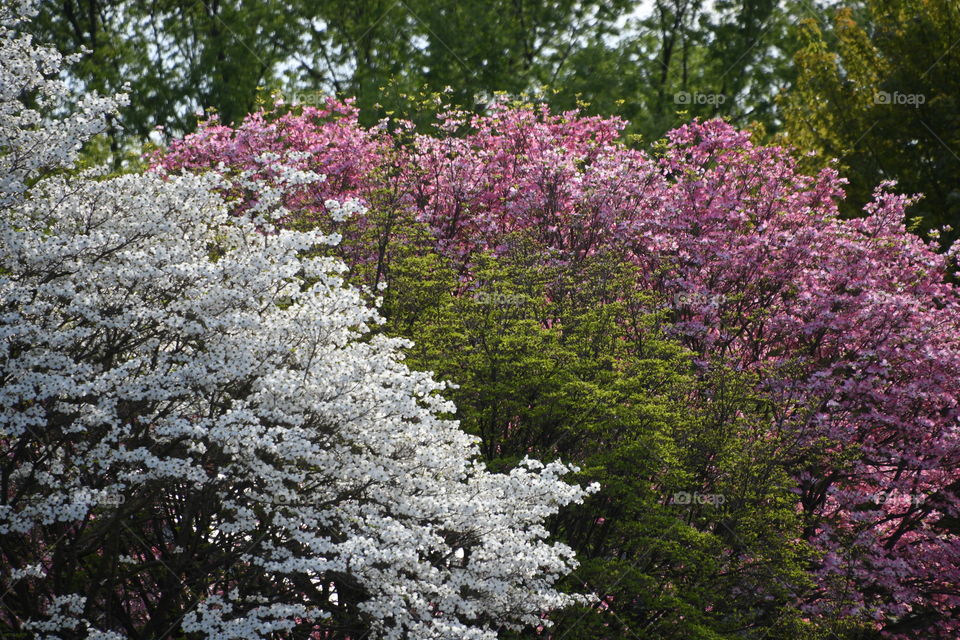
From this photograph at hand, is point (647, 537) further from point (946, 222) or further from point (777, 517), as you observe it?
point (946, 222)

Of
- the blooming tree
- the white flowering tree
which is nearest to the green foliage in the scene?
the blooming tree

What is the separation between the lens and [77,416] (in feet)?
34.9

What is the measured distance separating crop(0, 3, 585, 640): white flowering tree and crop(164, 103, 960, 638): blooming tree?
6.47 meters

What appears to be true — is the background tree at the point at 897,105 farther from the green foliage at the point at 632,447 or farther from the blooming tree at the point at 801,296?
the green foliage at the point at 632,447

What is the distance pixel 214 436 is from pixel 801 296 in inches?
443

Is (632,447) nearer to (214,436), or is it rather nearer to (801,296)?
(801,296)

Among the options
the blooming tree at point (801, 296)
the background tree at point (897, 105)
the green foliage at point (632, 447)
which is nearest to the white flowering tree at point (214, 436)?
the green foliage at point (632, 447)

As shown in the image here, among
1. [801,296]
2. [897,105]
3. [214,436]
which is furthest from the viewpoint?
[897,105]

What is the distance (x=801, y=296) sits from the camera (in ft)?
57.4

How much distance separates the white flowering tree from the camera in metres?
10.1

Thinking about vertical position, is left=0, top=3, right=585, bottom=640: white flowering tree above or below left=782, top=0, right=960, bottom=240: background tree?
below

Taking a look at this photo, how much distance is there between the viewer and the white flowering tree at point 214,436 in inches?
398

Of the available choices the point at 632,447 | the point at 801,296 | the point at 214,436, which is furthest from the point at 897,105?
the point at 214,436

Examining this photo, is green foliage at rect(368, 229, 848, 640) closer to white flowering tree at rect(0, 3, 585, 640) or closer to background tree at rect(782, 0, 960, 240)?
white flowering tree at rect(0, 3, 585, 640)
